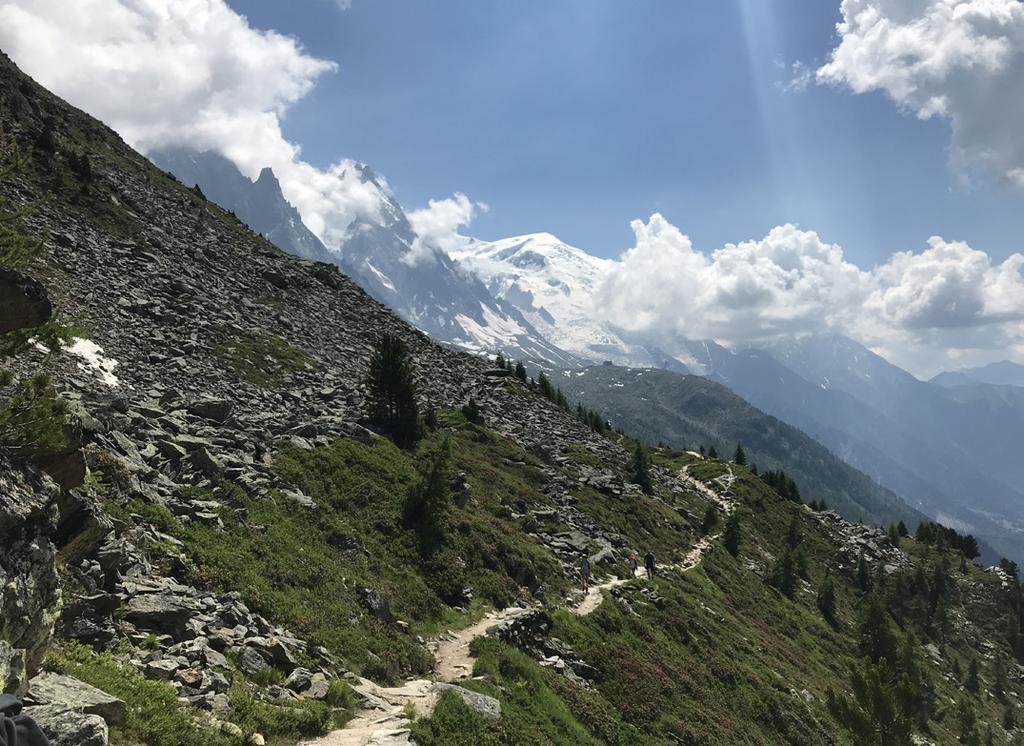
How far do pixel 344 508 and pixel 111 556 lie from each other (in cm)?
1638

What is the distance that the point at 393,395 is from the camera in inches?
1982

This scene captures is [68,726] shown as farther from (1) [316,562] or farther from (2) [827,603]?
(2) [827,603]

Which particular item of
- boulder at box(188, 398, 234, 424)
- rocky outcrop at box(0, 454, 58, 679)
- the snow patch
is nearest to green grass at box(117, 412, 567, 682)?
boulder at box(188, 398, 234, 424)

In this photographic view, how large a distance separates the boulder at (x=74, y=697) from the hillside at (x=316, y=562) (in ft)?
0.21

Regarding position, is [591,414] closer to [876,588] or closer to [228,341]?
[876,588]

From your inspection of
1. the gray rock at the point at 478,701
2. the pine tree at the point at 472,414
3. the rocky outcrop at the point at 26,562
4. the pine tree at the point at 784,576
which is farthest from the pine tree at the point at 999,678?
the rocky outcrop at the point at 26,562

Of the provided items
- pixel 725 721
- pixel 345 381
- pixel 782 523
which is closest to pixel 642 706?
pixel 725 721

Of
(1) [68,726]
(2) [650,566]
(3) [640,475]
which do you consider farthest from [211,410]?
(3) [640,475]

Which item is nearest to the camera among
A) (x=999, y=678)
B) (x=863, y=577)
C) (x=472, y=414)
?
(x=472, y=414)

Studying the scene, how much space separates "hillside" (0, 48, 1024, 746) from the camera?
12516mm

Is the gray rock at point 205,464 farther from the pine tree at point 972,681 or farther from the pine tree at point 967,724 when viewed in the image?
the pine tree at point 972,681

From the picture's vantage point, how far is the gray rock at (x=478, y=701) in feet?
57.2

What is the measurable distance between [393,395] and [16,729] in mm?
44593

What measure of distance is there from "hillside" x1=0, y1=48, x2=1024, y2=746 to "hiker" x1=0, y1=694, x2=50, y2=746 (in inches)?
94.6
